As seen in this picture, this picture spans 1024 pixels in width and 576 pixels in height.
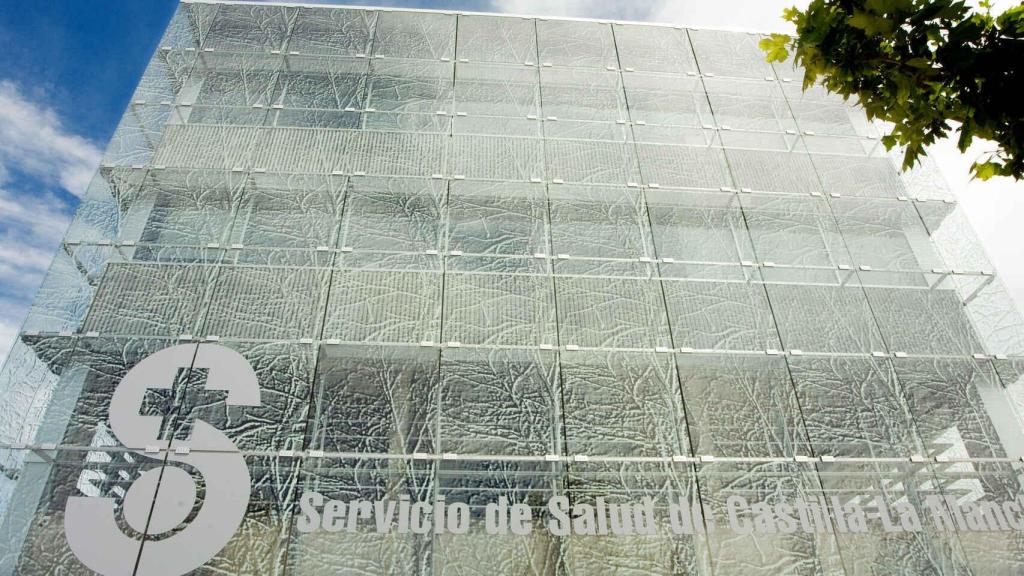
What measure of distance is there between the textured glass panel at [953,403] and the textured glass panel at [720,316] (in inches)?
30.3

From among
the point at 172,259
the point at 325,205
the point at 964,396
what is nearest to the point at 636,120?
the point at 325,205

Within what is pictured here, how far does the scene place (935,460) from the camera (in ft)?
12.6

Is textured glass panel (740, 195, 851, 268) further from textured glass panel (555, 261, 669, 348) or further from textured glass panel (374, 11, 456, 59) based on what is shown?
textured glass panel (374, 11, 456, 59)

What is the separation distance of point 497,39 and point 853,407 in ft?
13.5

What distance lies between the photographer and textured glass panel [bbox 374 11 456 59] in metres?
6.20

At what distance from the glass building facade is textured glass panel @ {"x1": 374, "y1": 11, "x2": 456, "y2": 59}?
26 cm

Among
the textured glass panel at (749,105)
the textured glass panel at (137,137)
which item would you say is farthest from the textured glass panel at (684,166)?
the textured glass panel at (137,137)

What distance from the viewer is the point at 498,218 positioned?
4871 mm

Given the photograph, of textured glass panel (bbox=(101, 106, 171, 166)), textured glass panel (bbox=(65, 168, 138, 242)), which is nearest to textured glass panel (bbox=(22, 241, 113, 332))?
textured glass panel (bbox=(65, 168, 138, 242))

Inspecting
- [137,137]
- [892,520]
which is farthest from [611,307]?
[137,137]

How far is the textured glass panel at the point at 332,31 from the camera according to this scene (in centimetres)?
617

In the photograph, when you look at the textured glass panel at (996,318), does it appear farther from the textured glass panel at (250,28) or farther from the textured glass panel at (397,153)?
the textured glass panel at (250,28)

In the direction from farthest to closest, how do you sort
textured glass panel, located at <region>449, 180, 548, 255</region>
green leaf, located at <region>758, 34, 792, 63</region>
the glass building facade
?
textured glass panel, located at <region>449, 180, 548, 255</region>, the glass building facade, green leaf, located at <region>758, 34, 792, 63</region>

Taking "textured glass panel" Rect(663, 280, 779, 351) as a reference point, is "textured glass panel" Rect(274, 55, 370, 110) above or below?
above
